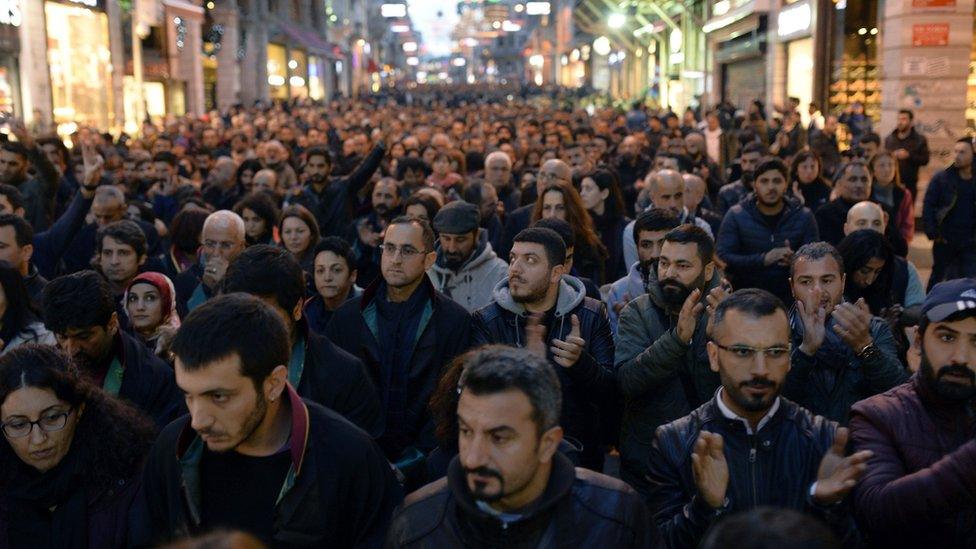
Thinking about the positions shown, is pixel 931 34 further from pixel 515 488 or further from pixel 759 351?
pixel 515 488

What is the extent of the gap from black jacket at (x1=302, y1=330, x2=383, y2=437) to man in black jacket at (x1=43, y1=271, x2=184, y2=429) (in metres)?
→ 0.61

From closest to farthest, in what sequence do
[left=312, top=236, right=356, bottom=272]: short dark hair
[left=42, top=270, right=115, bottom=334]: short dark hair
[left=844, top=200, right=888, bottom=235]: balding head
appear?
1. [left=42, top=270, right=115, bottom=334]: short dark hair
2. [left=312, top=236, right=356, bottom=272]: short dark hair
3. [left=844, top=200, right=888, bottom=235]: balding head

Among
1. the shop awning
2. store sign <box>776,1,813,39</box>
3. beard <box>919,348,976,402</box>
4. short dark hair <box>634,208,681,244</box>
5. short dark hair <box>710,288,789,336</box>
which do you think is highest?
the shop awning

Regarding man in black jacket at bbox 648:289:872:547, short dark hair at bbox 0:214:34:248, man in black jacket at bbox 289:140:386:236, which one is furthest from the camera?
man in black jacket at bbox 289:140:386:236

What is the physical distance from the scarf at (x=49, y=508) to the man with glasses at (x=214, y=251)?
308 cm

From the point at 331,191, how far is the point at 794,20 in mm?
17260

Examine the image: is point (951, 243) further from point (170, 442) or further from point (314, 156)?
point (170, 442)

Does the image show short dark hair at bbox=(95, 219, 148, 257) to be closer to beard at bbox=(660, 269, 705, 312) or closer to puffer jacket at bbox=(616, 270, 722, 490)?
puffer jacket at bbox=(616, 270, 722, 490)

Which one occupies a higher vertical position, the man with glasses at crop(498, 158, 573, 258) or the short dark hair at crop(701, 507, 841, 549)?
the man with glasses at crop(498, 158, 573, 258)

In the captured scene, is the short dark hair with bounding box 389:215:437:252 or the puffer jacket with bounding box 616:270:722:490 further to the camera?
the short dark hair with bounding box 389:215:437:252

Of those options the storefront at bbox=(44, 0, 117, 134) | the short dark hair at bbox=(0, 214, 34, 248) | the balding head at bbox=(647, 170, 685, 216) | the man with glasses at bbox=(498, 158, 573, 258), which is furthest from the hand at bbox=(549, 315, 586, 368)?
the storefront at bbox=(44, 0, 117, 134)

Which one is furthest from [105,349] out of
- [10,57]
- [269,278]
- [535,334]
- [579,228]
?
[10,57]

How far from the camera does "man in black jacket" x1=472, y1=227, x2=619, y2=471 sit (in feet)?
15.6

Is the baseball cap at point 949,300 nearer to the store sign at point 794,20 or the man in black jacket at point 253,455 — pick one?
the man in black jacket at point 253,455
